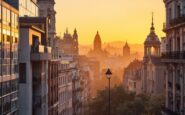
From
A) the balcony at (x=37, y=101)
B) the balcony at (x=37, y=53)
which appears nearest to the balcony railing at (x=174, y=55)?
the balcony at (x=37, y=53)

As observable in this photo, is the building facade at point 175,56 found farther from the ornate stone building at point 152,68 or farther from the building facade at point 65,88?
the ornate stone building at point 152,68

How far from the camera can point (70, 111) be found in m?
93.9

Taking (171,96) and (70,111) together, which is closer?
(171,96)

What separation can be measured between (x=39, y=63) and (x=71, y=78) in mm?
44221

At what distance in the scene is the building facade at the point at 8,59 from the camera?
1428 inches

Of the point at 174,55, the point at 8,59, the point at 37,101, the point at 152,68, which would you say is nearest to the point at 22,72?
the point at 37,101

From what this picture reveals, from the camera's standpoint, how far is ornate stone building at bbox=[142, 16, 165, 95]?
95125 mm

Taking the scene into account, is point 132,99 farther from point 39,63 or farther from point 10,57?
point 10,57

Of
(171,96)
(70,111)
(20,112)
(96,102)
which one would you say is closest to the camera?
(20,112)

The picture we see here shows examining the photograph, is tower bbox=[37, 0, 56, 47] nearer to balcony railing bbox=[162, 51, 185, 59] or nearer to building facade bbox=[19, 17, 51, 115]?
building facade bbox=[19, 17, 51, 115]

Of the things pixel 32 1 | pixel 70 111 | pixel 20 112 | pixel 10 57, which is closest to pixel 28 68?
pixel 20 112

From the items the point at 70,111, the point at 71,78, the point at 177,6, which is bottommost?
the point at 70,111

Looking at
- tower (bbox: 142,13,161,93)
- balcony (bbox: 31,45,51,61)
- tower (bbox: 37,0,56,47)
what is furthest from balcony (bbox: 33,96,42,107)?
tower (bbox: 142,13,161,93)

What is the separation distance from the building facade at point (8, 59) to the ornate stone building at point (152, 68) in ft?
176
